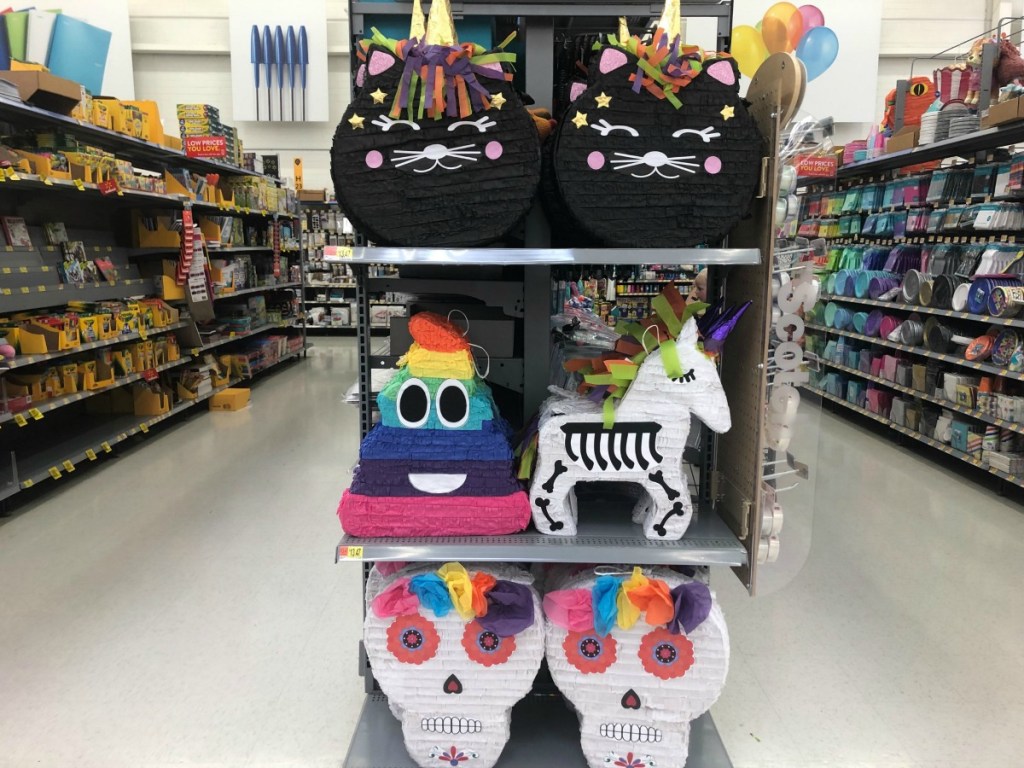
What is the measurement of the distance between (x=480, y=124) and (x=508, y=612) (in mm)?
1060

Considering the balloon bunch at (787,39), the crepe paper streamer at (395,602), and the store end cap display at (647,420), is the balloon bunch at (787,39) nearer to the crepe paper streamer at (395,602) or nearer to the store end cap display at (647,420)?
the store end cap display at (647,420)

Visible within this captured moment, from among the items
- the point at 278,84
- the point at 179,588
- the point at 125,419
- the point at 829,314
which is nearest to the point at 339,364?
the point at 125,419

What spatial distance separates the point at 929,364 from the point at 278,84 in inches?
364

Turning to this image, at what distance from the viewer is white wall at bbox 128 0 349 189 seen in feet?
35.1

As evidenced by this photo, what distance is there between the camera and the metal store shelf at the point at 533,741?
6.26 ft

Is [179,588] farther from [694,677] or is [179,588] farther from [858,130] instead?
[858,130]

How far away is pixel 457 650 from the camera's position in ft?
5.72

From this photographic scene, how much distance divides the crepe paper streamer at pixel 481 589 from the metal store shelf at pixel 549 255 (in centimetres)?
71

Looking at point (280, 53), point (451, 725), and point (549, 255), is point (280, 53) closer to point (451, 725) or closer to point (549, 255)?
point (549, 255)

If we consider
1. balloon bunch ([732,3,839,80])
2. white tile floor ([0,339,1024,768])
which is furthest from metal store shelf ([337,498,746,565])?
balloon bunch ([732,3,839,80])

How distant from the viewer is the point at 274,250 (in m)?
8.19

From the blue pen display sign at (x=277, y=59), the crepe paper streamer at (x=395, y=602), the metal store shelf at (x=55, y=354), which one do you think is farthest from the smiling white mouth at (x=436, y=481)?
the blue pen display sign at (x=277, y=59)

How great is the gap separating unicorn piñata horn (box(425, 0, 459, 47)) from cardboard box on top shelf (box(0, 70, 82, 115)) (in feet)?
10.5

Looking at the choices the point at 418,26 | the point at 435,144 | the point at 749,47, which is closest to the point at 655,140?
the point at 435,144
